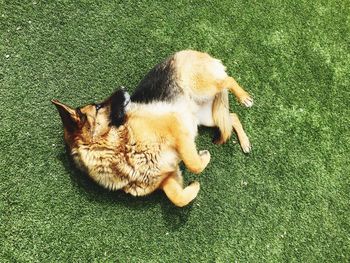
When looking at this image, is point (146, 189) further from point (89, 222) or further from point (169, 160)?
point (89, 222)

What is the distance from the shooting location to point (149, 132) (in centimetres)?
385

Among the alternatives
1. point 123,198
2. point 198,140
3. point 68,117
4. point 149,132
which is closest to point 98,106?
point 68,117

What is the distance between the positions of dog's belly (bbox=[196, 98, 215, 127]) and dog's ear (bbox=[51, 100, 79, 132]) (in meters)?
→ 1.47

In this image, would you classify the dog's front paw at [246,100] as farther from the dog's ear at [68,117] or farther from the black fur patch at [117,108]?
the dog's ear at [68,117]

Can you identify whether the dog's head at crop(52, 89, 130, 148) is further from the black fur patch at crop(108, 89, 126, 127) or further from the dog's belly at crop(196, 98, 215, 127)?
the dog's belly at crop(196, 98, 215, 127)

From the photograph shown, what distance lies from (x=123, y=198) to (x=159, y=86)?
1254 millimetres

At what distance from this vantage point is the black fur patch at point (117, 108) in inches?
151

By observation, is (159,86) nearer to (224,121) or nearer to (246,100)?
(224,121)

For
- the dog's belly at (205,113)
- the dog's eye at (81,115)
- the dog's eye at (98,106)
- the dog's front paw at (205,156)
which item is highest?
the dog's eye at (81,115)

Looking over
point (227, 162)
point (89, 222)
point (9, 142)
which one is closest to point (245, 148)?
point (227, 162)

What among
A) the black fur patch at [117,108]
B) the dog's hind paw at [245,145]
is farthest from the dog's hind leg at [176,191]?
the dog's hind paw at [245,145]

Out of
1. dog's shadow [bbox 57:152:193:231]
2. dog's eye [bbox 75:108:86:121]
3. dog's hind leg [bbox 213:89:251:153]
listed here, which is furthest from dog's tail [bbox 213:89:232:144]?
dog's eye [bbox 75:108:86:121]

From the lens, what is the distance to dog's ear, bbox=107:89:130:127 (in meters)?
3.83

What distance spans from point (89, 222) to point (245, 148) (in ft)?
6.35
